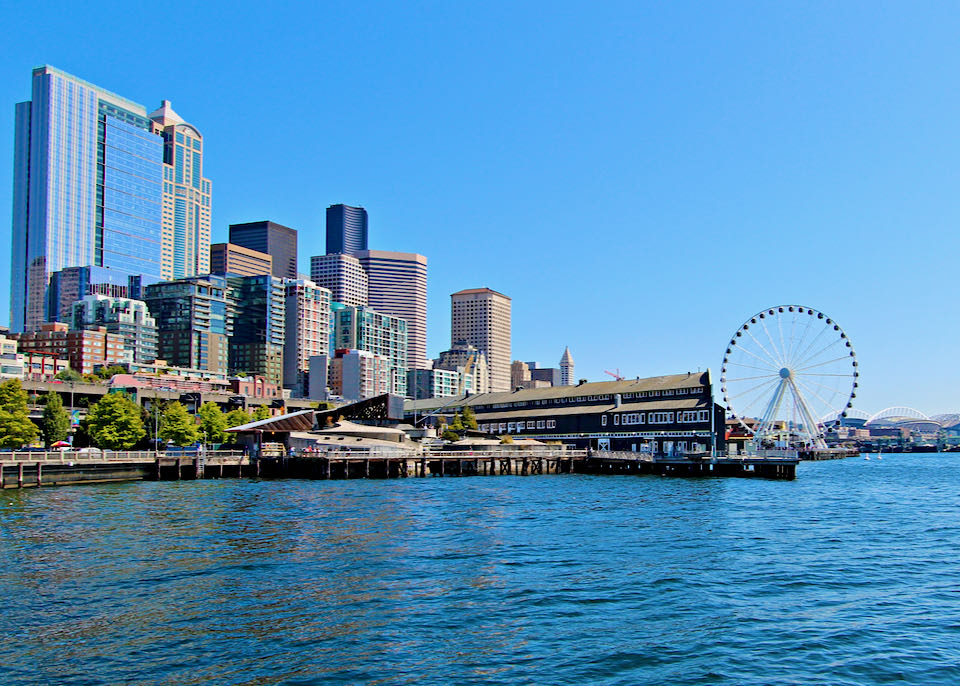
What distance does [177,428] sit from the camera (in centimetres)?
12175

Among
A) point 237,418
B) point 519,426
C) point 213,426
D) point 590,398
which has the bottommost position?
point 519,426

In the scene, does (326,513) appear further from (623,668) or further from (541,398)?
(541,398)

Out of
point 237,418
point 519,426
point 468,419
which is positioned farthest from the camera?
point 468,419

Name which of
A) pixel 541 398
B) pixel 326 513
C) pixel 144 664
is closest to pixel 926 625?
pixel 144 664

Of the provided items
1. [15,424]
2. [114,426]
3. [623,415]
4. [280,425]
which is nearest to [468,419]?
[623,415]

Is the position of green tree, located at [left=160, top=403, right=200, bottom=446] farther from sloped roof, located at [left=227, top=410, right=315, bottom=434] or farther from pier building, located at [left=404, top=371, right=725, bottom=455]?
pier building, located at [left=404, top=371, right=725, bottom=455]

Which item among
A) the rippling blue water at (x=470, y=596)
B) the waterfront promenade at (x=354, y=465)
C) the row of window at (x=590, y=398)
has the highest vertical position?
the row of window at (x=590, y=398)

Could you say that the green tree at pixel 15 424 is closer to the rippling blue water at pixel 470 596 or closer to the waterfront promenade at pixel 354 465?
the waterfront promenade at pixel 354 465

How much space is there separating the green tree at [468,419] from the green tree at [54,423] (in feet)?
227

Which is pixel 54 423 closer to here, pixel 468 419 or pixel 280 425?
pixel 280 425

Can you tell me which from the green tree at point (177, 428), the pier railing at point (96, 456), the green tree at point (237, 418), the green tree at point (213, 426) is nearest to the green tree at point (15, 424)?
the pier railing at point (96, 456)

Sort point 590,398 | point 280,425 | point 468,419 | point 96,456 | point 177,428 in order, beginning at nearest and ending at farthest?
point 96,456, point 280,425, point 177,428, point 590,398, point 468,419

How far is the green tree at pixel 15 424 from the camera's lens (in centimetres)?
9525

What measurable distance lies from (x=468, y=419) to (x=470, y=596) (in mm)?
130656
